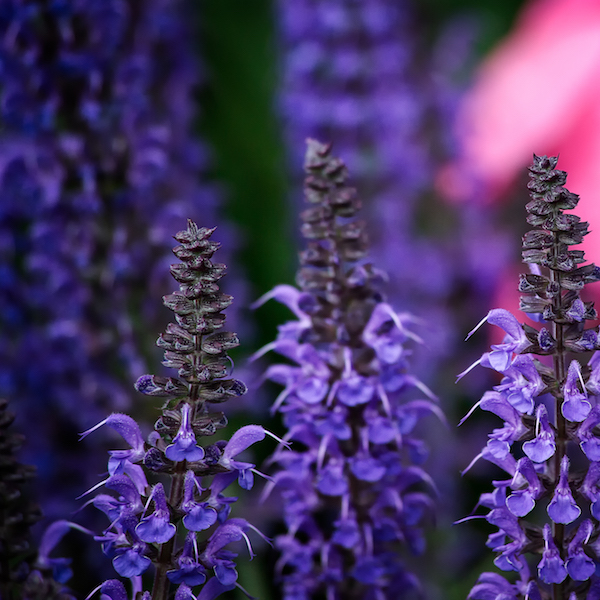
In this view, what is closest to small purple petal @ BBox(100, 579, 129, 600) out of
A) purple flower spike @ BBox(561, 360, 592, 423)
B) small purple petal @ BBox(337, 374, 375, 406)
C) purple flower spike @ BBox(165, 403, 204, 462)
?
purple flower spike @ BBox(165, 403, 204, 462)

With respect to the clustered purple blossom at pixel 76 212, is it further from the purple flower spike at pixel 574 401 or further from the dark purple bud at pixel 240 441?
the purple flower spike at pixel 574 401

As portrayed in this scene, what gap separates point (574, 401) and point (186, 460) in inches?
11.1

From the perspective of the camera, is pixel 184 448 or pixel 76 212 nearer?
pixel 184 448

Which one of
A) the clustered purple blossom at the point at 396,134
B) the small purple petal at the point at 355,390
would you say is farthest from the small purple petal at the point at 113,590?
the clustered purple blossom at the point at 396,134

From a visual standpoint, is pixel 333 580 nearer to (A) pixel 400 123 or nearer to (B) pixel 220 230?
(B) pixel 220 230

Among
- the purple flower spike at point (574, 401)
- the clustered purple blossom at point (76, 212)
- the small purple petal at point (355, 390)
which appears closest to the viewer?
the purple flower spike at point (574, 401)

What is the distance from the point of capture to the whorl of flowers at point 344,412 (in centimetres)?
66

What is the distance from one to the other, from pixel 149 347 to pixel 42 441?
0.22 meters

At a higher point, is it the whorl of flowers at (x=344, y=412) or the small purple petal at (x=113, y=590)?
the whorl of flowers at (x=344, y=412)

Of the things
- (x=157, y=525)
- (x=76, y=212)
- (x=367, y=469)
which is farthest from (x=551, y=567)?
(x=76, y=212)

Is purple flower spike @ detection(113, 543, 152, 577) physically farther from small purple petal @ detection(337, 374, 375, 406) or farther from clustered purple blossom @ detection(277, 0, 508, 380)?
clustered purple blossom @ detection(277, 0, 508, 380)

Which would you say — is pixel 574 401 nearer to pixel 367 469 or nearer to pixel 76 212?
pixel 367 469

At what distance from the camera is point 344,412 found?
2.18ft

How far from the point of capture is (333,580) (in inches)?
27.6
